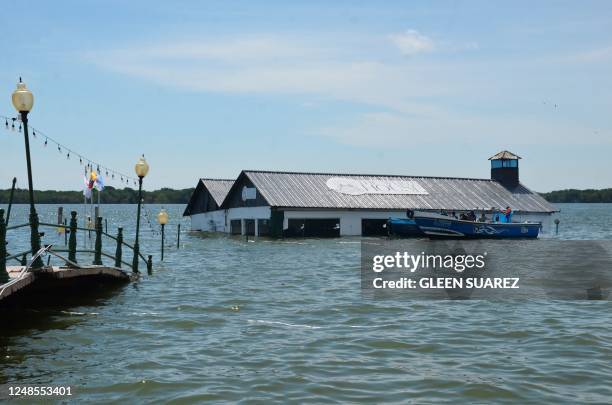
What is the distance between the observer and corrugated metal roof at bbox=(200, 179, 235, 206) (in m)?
57.7

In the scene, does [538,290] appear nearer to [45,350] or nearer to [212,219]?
[45,350]

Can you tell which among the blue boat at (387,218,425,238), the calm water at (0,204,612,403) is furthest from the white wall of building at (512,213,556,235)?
the calm water at (0,204,612,403)

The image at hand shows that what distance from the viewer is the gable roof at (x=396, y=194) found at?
158 ft

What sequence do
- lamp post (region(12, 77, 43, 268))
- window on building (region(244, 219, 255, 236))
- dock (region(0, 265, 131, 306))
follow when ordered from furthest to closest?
1. window on building (region(244, 219, 255, 236))
2. lamp post (region(12, 77, 43, 268))
3. dock (region(0, 265, 131, 306))

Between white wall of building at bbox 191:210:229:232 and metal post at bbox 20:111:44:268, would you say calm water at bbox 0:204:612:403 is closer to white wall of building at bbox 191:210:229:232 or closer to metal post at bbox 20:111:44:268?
metal post at bbox 20:111:44:268

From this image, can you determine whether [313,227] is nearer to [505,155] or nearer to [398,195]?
[398,195]

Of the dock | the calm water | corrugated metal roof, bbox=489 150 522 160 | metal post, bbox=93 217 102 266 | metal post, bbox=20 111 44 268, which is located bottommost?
the calm water

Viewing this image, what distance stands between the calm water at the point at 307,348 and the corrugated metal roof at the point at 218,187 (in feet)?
125

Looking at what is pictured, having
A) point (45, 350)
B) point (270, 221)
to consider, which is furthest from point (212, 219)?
point (45, 350)

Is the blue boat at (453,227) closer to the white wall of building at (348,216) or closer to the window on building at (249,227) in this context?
the white wall of building at (348,216)

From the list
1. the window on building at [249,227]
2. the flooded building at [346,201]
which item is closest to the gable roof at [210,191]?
the flooded building at [346,201]

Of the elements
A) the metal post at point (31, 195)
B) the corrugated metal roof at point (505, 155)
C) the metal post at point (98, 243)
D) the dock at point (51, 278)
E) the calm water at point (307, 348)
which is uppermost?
the corrugated metal roof at point (505, 155)

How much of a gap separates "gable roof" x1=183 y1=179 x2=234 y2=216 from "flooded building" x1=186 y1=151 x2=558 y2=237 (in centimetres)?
60

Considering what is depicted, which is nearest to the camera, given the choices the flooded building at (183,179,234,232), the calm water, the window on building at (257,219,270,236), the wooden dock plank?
the calm water
